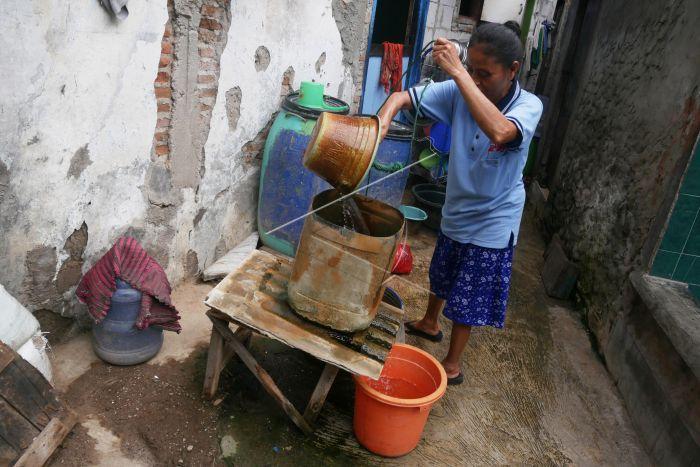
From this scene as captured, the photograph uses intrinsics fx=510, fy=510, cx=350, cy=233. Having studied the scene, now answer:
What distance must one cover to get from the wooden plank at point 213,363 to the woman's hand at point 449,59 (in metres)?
1.56

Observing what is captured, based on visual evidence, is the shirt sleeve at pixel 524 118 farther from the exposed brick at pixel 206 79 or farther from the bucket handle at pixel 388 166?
the bucket handle at pixel 388 166

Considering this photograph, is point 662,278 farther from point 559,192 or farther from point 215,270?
point 215,270

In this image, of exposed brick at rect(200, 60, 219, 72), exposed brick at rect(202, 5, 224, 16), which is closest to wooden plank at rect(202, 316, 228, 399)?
exposed brick at rect(200, 60, 219, 72)

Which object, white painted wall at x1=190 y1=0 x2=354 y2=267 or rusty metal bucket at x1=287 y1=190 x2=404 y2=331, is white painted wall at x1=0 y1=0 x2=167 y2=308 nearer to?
white painted wall at x1=190 y1=0 x2=354 y2=267

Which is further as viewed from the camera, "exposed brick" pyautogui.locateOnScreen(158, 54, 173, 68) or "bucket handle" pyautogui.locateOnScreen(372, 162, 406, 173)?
"bucket handle" pyautogui.locateOnScreen(372, 162, 406, 173)

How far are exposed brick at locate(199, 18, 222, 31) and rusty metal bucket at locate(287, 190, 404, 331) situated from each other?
134 centimetres

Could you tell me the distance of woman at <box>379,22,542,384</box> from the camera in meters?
2.27

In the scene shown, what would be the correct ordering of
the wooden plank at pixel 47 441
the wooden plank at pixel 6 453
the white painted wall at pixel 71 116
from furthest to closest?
the white painted wall at pixel 71 116 < the wooden plank at pixel 47 441 < the wooden plank at pixel 6 453

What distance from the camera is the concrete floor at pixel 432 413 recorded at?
7.62 feet

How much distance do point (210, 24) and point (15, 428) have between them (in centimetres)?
225

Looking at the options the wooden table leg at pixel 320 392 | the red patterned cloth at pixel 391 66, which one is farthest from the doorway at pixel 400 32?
the wooden table leg at pixel 320 392

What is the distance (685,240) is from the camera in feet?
10.2

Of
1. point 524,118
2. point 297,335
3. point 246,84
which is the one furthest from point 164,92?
point 524,118

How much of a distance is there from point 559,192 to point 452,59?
140 inches
